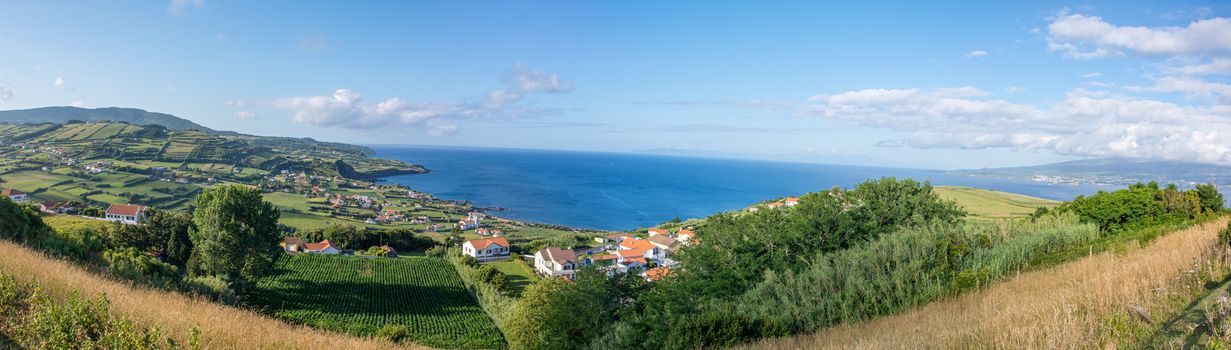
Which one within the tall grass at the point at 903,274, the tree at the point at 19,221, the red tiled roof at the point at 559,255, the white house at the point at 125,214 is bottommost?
the red tiled roof at the point at 559,255

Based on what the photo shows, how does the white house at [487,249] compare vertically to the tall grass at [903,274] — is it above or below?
below

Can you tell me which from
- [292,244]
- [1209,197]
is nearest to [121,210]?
[292,244]

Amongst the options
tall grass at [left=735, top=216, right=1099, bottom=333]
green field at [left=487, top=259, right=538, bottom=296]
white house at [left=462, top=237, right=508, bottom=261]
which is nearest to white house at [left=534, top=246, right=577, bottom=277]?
green field at [left=487, top=259, right=538, bottom=296]

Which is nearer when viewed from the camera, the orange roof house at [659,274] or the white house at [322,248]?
the orange roof house at [659,274]

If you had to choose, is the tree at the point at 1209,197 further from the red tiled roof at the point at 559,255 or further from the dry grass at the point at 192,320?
the red tiled roof at the point at 559,255

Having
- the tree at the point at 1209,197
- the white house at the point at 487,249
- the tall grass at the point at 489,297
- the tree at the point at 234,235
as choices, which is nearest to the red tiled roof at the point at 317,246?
the white house at the point at 487,249

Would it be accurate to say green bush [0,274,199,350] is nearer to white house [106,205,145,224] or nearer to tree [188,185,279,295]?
tree [188,185,279,295]
